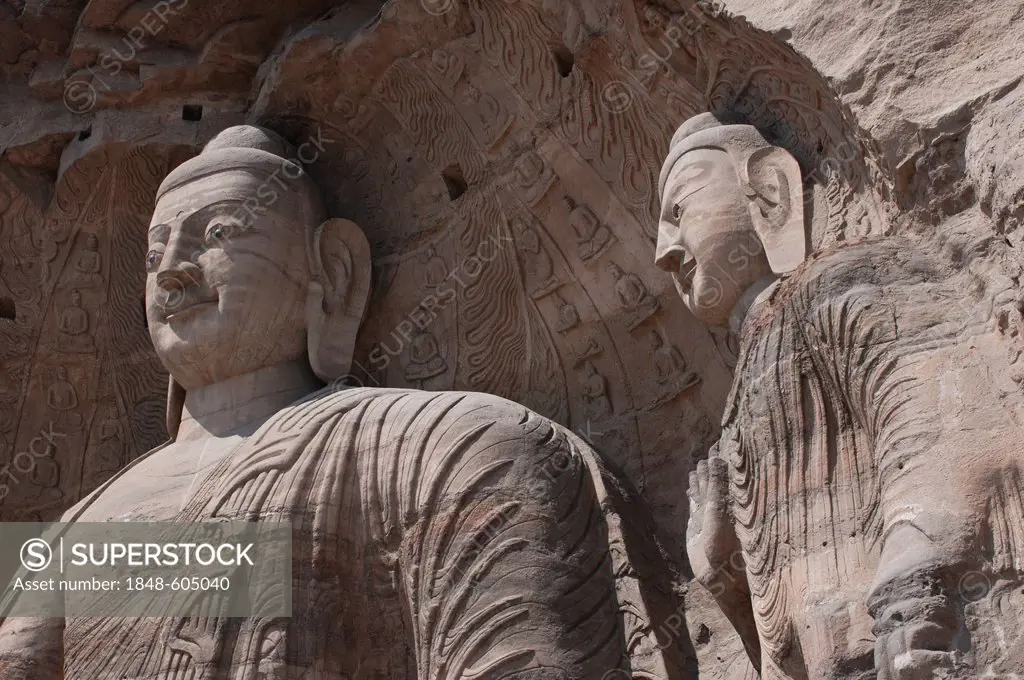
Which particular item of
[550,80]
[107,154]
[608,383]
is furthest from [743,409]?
[107,154]

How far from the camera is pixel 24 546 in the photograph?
20.7ft

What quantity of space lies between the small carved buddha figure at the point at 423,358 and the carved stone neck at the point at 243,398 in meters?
0.42

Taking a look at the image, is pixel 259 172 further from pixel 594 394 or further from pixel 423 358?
pixel 594 394

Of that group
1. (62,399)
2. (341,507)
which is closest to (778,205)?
(341,507)

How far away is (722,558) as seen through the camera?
4.60 metres

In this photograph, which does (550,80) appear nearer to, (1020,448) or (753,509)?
(753,509)

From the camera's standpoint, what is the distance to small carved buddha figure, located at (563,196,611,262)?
6074 millimetres

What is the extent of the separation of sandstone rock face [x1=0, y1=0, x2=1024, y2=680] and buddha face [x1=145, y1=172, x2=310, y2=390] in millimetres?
182

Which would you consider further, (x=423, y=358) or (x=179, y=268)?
(x=423, y=358)

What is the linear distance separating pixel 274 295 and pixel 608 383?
1.26m

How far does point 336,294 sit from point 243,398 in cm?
56

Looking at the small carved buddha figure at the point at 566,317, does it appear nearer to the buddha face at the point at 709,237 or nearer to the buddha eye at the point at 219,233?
the buddha face at the point at 709,237

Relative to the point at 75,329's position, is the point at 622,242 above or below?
below

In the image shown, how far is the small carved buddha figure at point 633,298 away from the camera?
5.94m
